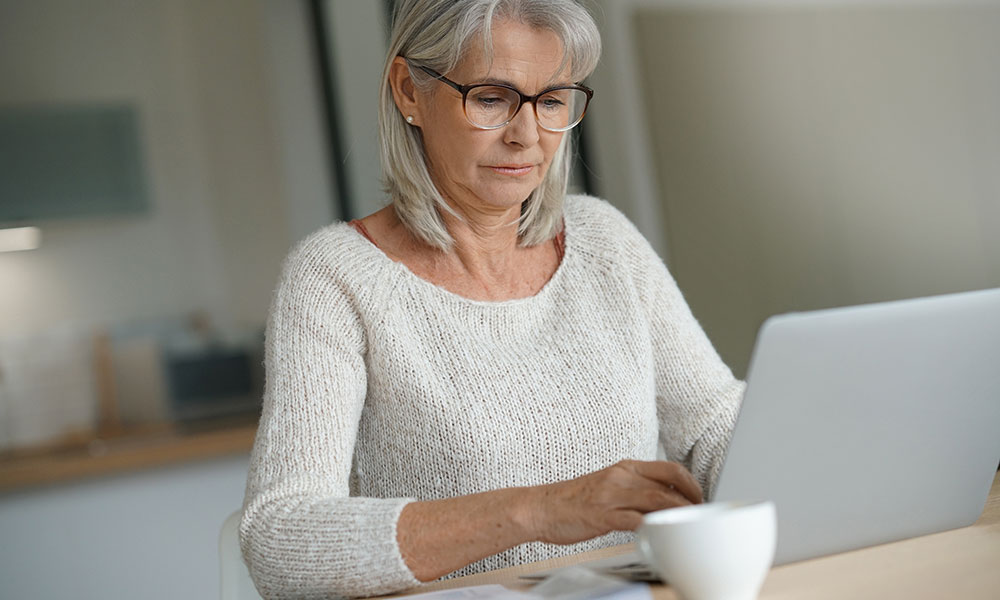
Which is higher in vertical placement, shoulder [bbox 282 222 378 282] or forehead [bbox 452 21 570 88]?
forehead [bbox 452 21 570 88]

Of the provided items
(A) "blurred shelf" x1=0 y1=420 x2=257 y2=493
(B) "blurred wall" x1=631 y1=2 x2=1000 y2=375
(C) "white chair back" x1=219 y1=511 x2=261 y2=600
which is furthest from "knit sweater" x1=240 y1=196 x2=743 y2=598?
→ (B) "blurred wall" x1=631 y1=2 x2=1000 y2=375

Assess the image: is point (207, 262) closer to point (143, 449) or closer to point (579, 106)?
point (143, 449)

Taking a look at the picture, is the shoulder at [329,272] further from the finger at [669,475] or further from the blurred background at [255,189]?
the blurred background at [255,189]

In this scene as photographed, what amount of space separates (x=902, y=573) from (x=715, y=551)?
25cm

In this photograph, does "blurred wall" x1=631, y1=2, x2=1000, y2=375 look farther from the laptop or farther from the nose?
the laptop

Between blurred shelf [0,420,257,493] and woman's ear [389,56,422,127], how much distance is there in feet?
5.99

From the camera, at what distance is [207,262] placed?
11.5 ft

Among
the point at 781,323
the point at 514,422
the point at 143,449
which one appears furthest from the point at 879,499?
the point at 143,449

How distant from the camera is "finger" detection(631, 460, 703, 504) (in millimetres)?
975

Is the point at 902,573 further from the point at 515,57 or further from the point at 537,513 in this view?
the point at 515,57

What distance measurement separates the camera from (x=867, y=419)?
0.89 m

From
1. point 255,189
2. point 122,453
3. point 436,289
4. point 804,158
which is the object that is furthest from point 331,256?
point 804,158

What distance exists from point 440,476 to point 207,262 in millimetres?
2335

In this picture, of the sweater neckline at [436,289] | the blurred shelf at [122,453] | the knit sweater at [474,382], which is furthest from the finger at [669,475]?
the blurred shelf at [122,453]
